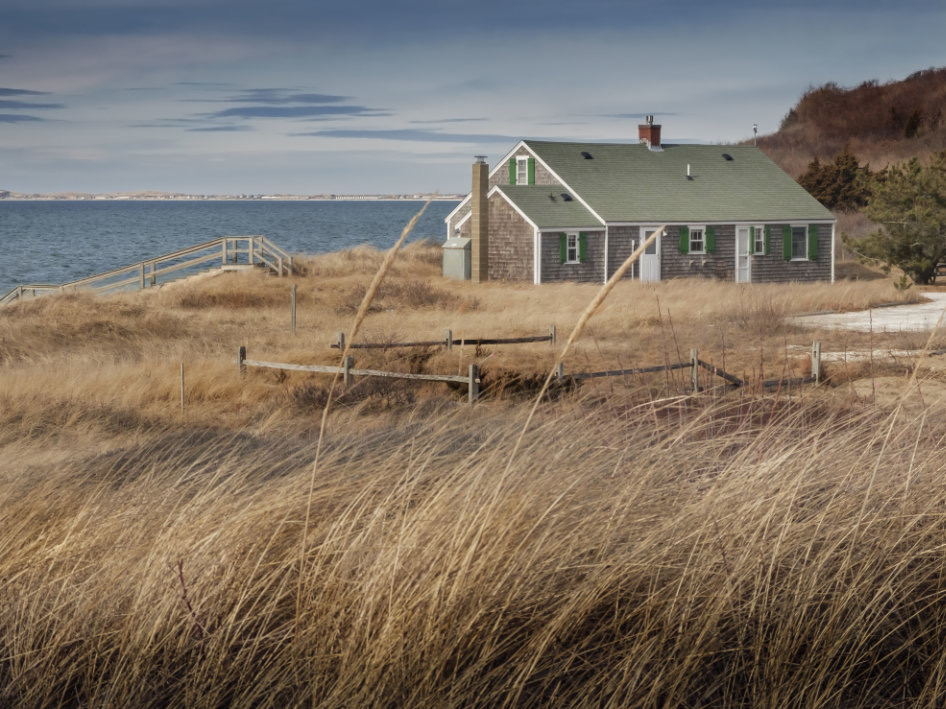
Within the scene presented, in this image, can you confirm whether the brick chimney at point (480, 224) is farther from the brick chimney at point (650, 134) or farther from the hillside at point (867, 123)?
the hillside at point (867, 123)

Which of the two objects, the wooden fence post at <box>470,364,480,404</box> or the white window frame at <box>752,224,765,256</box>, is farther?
the white window frame at <box>752,224,765,256</box>

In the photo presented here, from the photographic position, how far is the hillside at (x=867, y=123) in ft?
242

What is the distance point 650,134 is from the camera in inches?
1658

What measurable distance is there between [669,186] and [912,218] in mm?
9236

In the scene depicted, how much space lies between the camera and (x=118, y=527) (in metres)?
4.48

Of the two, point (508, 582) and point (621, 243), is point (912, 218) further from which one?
point (508, 582)

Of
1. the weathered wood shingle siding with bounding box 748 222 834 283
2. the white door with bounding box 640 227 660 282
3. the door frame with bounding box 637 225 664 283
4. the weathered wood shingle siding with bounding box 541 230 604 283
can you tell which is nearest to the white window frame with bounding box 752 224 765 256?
the weathered wood shingle siding with bounding box 748 222 834 283

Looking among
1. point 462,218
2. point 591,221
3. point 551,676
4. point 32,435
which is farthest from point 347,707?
point 462,218

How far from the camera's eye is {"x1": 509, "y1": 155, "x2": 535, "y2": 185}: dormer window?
131 ft

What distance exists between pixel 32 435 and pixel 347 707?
9.30 metres

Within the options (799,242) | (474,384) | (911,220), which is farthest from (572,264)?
(474,384)

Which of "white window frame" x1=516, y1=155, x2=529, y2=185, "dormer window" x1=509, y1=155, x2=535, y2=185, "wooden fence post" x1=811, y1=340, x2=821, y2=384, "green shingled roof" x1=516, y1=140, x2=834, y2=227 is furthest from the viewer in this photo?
"white window frame" x1=516, y1=155, x2=529, y2=185

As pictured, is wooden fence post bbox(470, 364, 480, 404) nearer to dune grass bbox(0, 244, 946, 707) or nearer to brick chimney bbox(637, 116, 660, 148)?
dune grass bbox(0, 244, 946, 707)

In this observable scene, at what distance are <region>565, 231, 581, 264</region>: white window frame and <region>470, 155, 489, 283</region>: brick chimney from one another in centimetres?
313
